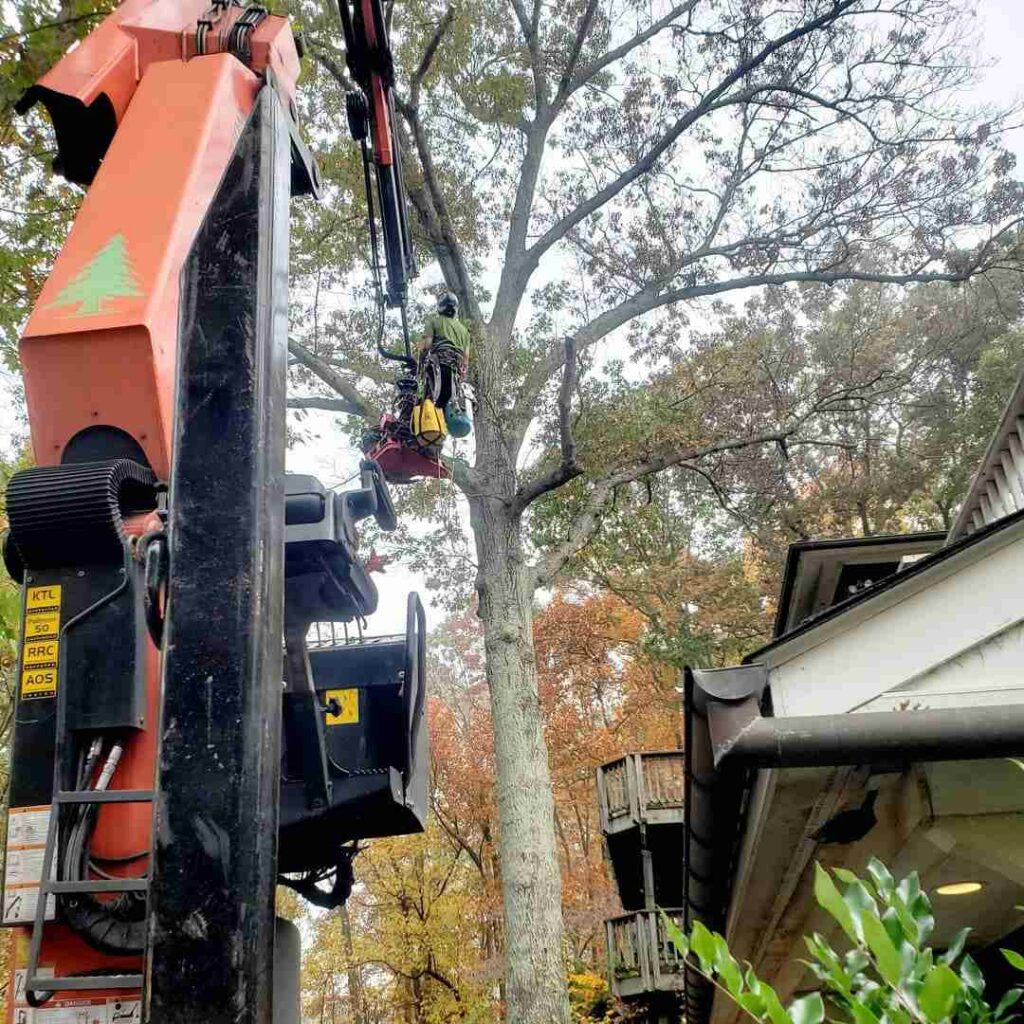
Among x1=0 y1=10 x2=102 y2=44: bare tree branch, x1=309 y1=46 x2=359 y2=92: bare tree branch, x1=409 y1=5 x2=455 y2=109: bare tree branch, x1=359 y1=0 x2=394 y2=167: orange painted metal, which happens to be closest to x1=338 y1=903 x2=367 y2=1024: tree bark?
x1=309 y1=46 x2=359 y2=92: bare tree branch

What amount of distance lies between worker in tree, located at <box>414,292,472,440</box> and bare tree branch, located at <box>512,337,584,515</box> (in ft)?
3.18

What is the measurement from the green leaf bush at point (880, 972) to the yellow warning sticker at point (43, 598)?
1723mm

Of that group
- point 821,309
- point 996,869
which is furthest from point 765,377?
point 996,869

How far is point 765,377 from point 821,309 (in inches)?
222

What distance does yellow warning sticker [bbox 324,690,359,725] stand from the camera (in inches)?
116

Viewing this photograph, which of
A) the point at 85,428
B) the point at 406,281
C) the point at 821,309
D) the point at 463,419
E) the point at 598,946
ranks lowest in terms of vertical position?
the point at 598,946

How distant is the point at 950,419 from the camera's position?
1797 cm

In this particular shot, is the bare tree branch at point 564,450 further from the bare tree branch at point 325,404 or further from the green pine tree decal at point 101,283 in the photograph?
the green pine tree decal at point 101,283

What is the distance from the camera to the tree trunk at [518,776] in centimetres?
789

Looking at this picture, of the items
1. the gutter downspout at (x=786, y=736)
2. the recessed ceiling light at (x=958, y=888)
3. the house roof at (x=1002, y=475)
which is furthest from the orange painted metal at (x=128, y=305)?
the house roof at (x=1002, y=475)

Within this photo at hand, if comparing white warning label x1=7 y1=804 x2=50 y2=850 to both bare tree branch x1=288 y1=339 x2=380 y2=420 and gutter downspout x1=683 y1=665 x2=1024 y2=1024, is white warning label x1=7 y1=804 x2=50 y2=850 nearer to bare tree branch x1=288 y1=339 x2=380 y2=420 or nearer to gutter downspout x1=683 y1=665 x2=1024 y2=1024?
gutter downspout x1=683 y1=665 x2=1024 y2=1024

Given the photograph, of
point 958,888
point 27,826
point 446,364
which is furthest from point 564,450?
point 27,826

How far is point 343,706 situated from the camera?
2955 mm

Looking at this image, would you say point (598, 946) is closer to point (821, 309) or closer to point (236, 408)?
point (821, 309)
